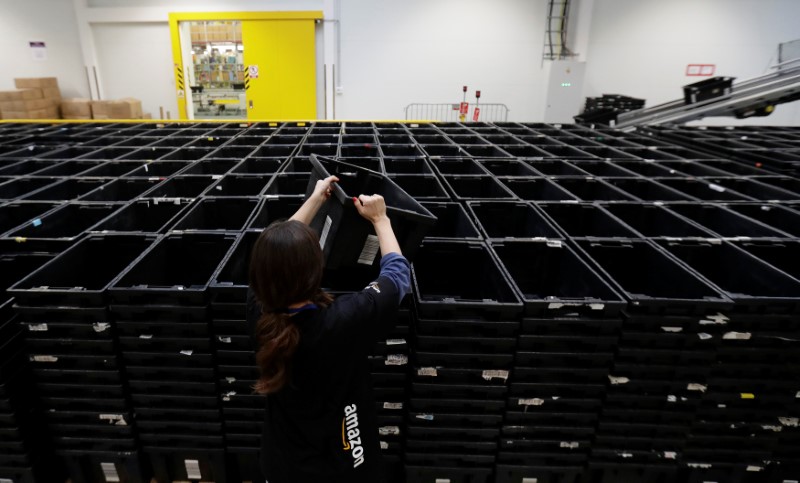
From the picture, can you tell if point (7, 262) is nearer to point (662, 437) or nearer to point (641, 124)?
point (662, 437)

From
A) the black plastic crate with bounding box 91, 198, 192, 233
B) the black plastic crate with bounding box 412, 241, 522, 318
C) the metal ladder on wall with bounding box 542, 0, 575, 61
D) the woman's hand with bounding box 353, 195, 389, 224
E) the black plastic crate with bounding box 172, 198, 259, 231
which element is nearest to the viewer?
the woman's hand with bounding box 353, 195, 389, 224

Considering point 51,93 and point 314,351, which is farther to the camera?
point 51,93

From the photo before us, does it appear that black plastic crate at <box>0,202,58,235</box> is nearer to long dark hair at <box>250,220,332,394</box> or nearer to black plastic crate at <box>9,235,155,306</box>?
black plastic crate at <box>9,235,155,306</box>

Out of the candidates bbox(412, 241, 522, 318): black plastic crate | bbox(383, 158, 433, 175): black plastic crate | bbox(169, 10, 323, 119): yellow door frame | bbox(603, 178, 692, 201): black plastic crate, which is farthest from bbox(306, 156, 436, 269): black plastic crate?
bbox(169, 10, 323, 119): yellow door frame

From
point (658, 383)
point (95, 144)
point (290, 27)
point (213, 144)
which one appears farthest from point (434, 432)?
point (290, 27)

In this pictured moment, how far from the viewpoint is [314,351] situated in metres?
1.22

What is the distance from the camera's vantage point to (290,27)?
8922 millimetres

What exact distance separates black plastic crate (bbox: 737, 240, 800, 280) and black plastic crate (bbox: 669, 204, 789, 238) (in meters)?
0.14

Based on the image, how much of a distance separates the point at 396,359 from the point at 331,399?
1.92ft

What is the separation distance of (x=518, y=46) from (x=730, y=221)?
26.1 feet

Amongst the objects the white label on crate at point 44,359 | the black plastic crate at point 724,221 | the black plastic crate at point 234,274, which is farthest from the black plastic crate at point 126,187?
the black plastic crate at point 724,221

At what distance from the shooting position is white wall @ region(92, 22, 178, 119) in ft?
30.1

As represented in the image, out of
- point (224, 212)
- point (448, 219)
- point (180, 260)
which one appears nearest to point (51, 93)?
point (224, 212)

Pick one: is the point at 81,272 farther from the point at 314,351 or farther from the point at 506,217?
the point at 506,217
